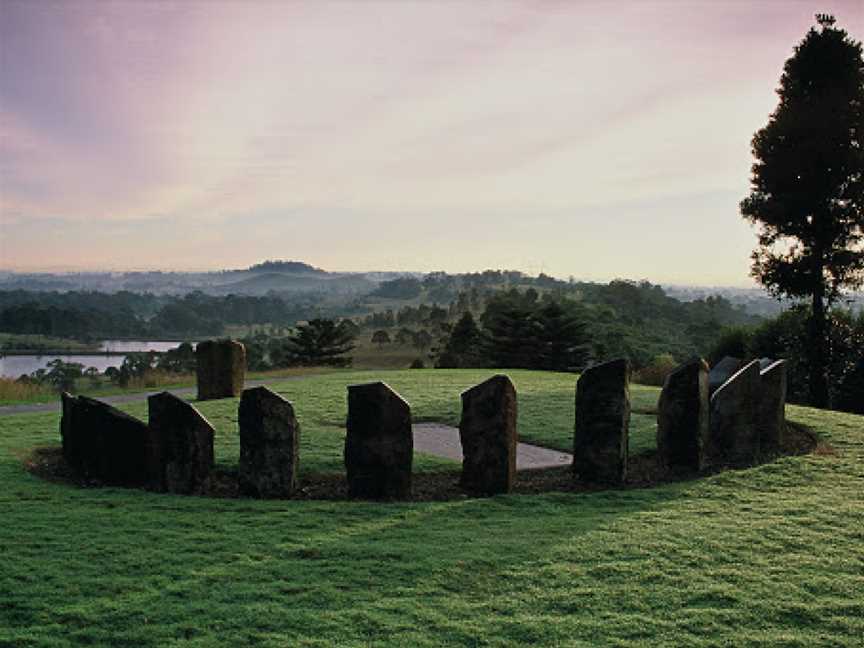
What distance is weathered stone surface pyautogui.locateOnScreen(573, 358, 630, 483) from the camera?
31.1 feet

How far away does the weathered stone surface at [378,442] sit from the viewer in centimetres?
880

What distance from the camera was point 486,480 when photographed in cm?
920

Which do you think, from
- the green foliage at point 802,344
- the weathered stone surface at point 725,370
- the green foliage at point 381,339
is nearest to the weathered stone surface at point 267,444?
the weathered stone surface at point 725,370

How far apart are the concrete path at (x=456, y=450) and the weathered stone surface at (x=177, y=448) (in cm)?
379

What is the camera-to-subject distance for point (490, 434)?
9117 mm

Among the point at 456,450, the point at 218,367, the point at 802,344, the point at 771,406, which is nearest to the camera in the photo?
the point at 771,406

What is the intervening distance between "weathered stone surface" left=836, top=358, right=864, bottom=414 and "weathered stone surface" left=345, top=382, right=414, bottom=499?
1953 cm

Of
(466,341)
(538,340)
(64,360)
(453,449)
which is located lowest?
(64,360)

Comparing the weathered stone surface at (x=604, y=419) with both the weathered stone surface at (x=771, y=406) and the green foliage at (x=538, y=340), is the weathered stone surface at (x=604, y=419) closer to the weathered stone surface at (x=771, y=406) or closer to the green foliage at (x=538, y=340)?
the weathered stone surface at (x=771, y=406)

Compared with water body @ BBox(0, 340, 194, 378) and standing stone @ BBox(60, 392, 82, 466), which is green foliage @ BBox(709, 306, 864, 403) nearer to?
standing stone @ BBox(60, 392, 82, 466)

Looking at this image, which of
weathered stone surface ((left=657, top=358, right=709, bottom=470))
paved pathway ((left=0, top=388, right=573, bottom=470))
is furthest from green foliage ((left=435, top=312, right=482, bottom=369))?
weathered stone surface ((left=657, top=358, right=709, bottom=470))

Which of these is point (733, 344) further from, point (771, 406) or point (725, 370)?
point (771, 406)

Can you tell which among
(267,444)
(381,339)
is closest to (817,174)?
(267,444)

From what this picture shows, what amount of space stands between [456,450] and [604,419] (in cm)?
312
